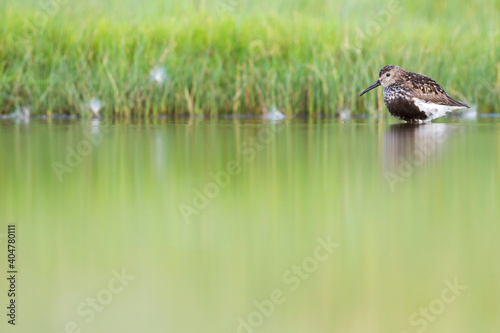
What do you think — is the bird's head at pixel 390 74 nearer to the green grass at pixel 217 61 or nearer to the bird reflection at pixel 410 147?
the bird reflection at pixel 410 147

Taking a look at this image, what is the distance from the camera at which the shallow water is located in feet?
9.80

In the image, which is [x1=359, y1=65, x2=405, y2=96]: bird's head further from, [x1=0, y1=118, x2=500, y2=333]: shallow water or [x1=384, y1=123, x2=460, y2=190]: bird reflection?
[x1=0, y1=118, x2=500, y2=333]: shallow water

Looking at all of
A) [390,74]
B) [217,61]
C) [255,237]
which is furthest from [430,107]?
[255,237]

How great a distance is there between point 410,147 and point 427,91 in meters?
2.94

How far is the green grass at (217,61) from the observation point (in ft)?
37.4

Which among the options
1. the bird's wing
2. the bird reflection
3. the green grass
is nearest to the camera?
the bird reflection

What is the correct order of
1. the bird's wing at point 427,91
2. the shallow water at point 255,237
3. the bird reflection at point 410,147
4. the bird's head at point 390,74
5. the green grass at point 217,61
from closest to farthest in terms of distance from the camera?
the shallow water at point 255,237, the bird reflection at point 410,147, the bird's wing at point 427,91, the bird's head at point 390,74, the green grass at point 217,61

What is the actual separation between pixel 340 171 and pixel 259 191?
3.00 feet

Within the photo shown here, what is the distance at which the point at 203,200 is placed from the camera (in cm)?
491

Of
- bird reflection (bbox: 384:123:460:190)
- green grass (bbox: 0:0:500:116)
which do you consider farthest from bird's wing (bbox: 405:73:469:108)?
green grass (bbox: 0:0:500:116)

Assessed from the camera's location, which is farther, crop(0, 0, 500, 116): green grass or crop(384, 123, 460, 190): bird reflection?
crop(0, 0, 500, 116): green grass

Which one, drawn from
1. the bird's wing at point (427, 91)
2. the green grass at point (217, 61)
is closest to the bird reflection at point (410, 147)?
the bird's wing at point (427, 91)

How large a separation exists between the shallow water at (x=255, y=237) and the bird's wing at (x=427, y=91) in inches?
115

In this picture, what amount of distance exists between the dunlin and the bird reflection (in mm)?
210
